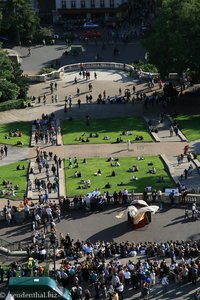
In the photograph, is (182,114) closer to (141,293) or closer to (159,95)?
(159,95)

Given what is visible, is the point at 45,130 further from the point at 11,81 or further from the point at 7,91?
the point at 11,81

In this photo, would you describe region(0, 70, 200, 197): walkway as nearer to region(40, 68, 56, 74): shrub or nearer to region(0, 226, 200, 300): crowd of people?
region(40, 68, 56, 74): shrub

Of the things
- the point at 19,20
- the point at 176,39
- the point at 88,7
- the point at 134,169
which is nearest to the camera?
the point at 134,169

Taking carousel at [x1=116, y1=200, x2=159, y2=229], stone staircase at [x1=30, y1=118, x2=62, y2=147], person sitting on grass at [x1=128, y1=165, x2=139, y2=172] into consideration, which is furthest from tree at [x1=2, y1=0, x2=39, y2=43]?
carousel at [x1=116, y1=200, x2=159, y2=229]

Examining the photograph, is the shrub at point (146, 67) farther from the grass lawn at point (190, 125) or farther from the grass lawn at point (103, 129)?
the grass lawn at point (103, 129)

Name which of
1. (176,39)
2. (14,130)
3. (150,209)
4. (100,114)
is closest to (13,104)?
(14,130)

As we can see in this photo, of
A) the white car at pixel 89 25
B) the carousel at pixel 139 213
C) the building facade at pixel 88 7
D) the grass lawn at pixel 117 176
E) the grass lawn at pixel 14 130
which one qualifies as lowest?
the grass lawn at pixel 117 176

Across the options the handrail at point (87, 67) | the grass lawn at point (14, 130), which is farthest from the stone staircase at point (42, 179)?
the handrail at point (87, 67)
